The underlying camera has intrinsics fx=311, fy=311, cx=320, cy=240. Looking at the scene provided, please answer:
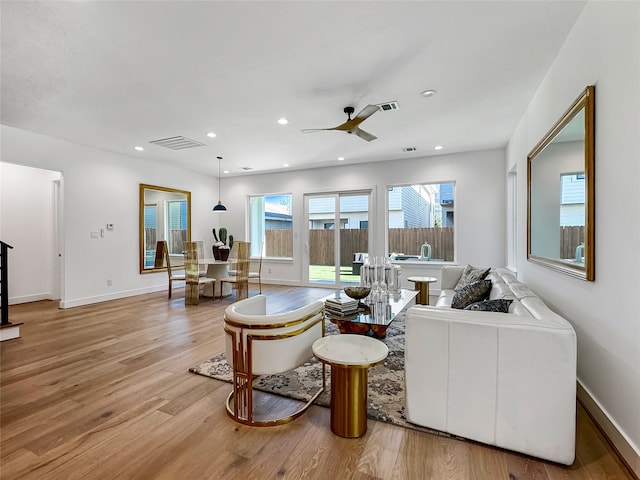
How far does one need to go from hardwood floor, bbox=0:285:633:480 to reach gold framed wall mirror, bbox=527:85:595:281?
1.08 m

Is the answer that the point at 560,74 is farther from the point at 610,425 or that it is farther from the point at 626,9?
the point at 610,425

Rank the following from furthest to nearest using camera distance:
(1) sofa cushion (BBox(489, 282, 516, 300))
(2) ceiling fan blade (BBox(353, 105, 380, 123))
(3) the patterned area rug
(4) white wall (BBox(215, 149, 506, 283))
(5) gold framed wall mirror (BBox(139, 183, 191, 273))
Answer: (5) gold framed wall mirror (BBox(139, 183, 191, 273))
(4) white wall (BBox(215, 149, 506, 283))
(2) ceiling fan blade (BBox(353, 105, 380, 123))
(1) sofa cushion (BBox(489, 282, 516, 300))
(3) the patterned area rug

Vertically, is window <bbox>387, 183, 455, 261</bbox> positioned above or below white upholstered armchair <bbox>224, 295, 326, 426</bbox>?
above

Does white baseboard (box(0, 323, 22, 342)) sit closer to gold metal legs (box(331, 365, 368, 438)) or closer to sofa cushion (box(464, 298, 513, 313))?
gold metal legs (box(331, 365, 368, 438))

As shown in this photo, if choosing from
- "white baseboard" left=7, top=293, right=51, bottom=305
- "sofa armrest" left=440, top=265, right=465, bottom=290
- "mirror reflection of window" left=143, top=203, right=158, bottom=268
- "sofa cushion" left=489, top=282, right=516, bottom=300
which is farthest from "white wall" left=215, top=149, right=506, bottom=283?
"white baseboard" left=7, top=293, right=51, bottom=305

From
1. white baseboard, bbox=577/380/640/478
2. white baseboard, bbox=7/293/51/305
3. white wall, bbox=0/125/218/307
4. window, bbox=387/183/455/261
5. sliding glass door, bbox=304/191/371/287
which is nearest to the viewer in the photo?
white baseboard, bbox=577/380/640/478

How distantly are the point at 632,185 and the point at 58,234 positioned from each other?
7418 mm

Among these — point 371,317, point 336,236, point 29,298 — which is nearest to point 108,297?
point 29,298

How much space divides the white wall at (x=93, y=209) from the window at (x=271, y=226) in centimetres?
217

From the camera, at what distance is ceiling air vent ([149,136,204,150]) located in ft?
16.2

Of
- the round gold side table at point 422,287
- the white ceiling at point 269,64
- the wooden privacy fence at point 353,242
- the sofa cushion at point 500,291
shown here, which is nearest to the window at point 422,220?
the wooden privacy fence at point 353,242

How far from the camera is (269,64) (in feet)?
9.15

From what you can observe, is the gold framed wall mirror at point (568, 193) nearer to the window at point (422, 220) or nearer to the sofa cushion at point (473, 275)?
the sofa cushion at point (473, 275)

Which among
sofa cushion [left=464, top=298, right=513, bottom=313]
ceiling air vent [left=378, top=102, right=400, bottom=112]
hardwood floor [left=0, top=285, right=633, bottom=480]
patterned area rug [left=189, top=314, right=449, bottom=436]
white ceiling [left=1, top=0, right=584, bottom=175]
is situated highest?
white ceiling [left=1, top=0, right=584, bottom=175]
